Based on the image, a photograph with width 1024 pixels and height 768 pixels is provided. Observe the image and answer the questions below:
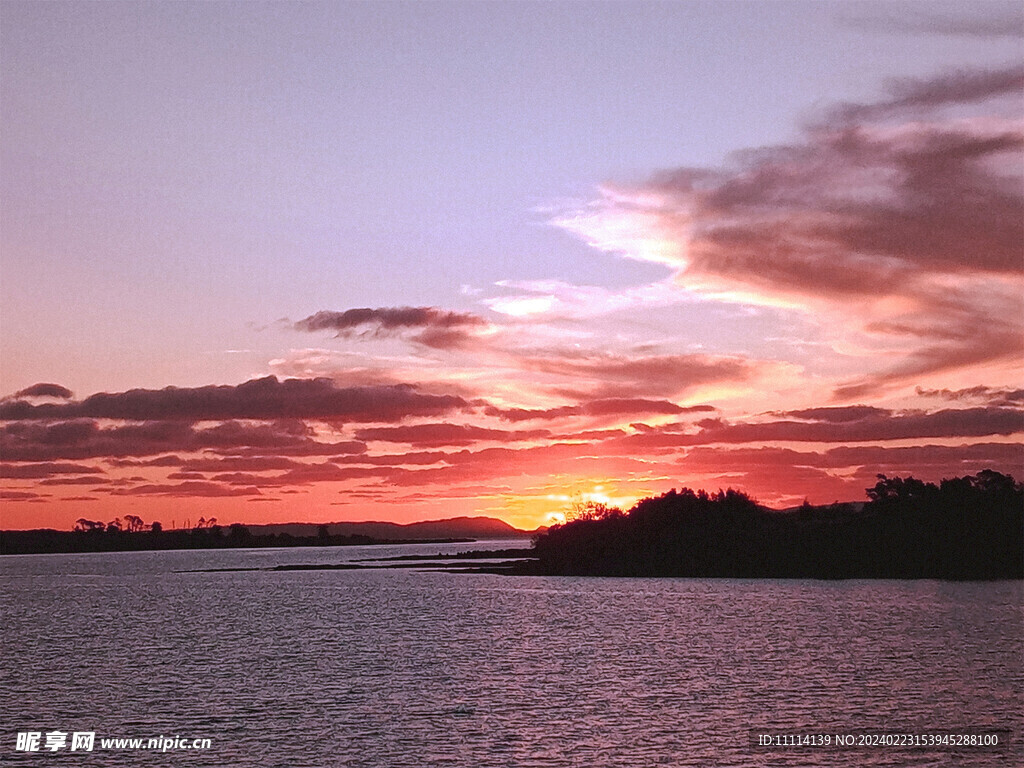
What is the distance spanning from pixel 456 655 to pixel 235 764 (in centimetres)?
3801

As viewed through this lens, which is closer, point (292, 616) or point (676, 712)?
point (676, 712)

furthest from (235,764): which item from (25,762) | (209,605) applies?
(209,605)

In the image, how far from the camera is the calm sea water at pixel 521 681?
49.6 m

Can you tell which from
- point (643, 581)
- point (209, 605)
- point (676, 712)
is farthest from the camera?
point (643, 581)

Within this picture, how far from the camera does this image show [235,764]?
4728 centimetres

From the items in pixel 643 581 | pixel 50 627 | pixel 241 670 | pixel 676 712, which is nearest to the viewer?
pixel 676 712

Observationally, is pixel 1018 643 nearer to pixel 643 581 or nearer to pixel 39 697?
pixel 39 697

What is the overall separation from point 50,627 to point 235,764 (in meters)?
78.5

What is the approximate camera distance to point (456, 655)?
8419 cm

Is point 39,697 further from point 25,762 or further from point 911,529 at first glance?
point 911,529

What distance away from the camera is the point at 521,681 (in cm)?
6962

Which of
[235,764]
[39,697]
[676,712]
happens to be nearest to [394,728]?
[235,764]

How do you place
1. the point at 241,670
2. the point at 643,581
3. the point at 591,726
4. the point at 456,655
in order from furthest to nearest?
the point at 643,581, the point at 456,655, the point at 241,670, the point at 591,726

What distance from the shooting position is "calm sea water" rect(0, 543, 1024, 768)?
163 ft
